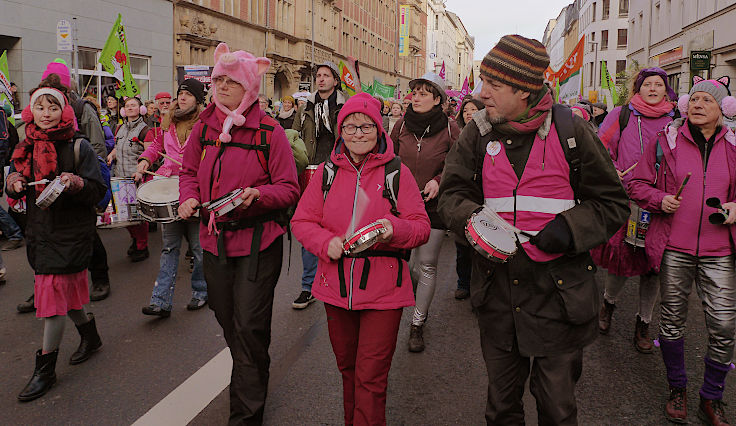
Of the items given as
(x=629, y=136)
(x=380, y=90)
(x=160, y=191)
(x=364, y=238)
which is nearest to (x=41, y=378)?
(x=160, y=191)

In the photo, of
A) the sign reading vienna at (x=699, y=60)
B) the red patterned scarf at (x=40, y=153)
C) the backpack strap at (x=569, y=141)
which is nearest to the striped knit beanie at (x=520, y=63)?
the backpack strap at (x=569, y=141)

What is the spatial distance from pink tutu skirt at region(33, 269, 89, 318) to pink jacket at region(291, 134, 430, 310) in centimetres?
201

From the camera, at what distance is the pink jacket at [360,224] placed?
301cm

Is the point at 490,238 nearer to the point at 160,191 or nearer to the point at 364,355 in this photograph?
the point at 364,355

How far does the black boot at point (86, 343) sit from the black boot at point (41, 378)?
37 centimetres

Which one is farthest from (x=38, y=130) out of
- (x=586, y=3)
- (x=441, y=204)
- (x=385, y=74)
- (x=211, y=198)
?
(x=586, y=3)

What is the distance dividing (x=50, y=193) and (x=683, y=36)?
1223 inches

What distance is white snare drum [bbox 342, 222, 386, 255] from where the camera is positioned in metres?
2.79

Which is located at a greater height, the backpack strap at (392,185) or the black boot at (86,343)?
the backpack strap at (392,185)

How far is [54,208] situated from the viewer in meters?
4.19

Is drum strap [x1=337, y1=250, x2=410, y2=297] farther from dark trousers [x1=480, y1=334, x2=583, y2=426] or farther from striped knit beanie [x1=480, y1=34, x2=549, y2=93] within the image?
striped knit beanie [x1=480, y1=34, x2=549, y2=93]

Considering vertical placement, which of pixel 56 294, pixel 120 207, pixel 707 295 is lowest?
pixel 56 294

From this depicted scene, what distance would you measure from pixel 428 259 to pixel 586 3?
274 ft

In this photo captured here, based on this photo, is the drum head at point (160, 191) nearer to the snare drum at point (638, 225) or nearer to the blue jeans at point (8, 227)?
the snare drum at point (638, 225)
